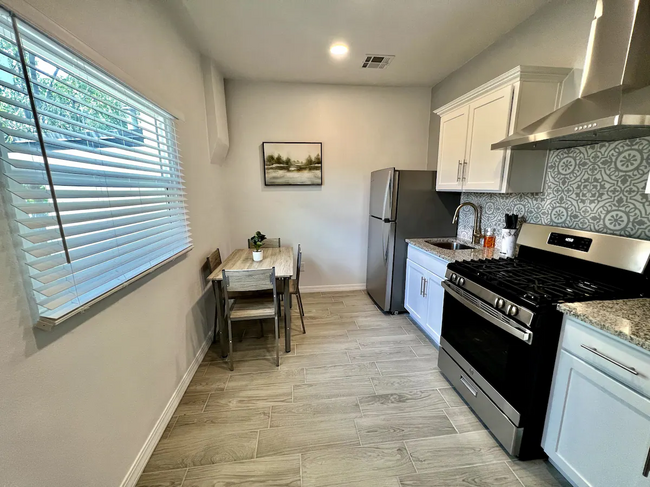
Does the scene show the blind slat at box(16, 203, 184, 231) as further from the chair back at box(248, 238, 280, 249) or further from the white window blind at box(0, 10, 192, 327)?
the chair back at box(248, 238, 280, 249)

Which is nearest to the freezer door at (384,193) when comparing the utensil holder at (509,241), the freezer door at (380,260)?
the freezer door at (380,260)

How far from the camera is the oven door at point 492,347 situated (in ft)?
4.50

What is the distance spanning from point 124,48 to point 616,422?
2.93 metres

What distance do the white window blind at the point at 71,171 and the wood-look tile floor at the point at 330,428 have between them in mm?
1094

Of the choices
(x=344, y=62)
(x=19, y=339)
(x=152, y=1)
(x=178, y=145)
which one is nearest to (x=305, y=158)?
(x=344, y=62)

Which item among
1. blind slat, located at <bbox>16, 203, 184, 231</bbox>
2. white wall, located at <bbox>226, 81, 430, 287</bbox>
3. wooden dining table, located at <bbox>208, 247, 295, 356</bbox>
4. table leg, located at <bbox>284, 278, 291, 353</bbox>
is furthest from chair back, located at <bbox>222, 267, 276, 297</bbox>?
white wall, located at <bbox>226, 81, 430, 287</bbox>

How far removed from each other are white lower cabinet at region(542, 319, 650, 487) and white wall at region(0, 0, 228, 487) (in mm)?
2161

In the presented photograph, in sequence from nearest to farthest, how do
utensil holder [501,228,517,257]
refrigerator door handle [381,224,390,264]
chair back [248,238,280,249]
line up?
utensil holder [501,228,517,257] → refrigerator door handle [381,224,390,264] → chair back [248,238,280,249]

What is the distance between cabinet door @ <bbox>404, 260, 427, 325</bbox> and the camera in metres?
2.62

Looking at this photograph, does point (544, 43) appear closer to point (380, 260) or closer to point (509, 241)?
point (509, 241)

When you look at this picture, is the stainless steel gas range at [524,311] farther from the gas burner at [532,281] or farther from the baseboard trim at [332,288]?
the baseboard trim at [332,288]

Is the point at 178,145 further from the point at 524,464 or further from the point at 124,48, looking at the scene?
the point at 524,464

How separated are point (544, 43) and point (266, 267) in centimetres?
285

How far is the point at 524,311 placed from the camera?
Result: 1.31 m
